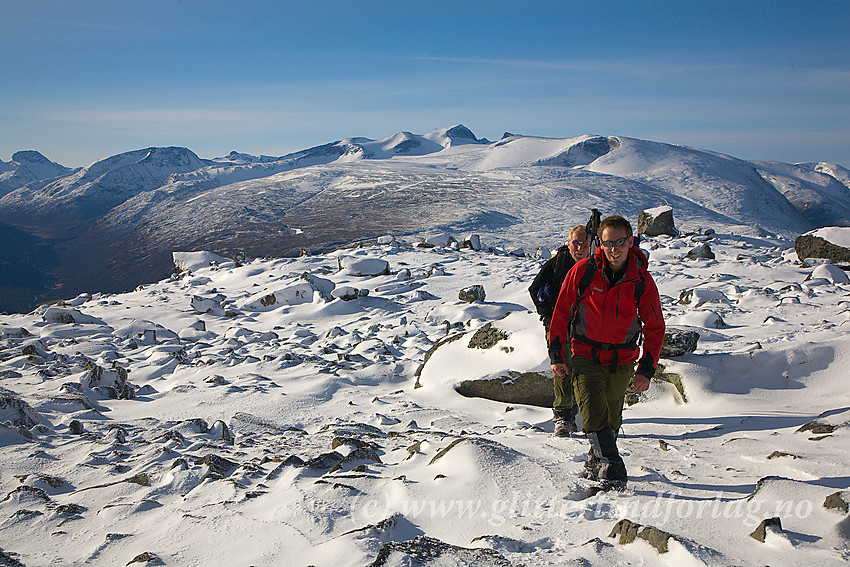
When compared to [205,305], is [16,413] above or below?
above

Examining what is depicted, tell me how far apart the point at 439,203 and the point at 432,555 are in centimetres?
5434

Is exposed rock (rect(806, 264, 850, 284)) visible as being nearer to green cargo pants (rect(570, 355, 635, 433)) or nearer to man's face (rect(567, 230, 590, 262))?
man's face (rect(567, 230, 590, 262))

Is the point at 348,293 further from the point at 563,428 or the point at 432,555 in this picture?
the point at 432,555

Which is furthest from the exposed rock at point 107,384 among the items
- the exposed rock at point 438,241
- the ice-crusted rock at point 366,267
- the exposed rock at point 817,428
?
the exposed rock at point 438,241

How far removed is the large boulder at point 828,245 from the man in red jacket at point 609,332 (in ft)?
48.3

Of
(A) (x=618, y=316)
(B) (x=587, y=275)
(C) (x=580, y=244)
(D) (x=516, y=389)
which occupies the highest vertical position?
(C) (x=580, y=244)

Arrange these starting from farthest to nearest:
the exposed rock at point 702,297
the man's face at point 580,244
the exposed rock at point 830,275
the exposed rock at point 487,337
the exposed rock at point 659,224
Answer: the exposed rock at point 659,224 → the exposed rock at point 830,275 → the exposed rock at point 702,297 → the exposed rock at point 487,337 → the man's face at point 580,244

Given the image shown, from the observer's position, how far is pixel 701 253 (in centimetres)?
1630

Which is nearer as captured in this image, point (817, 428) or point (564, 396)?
point (817, 428)

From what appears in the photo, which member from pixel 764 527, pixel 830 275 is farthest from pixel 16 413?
pixel 830 275

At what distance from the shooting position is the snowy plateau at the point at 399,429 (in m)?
2.73

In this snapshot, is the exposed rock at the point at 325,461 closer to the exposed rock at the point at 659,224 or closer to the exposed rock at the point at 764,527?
the exposed rock at the point at 764,527

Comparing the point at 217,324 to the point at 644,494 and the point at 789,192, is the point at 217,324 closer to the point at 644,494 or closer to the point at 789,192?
the point at 644,494

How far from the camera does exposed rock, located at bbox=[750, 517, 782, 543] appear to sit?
2.50 meters
